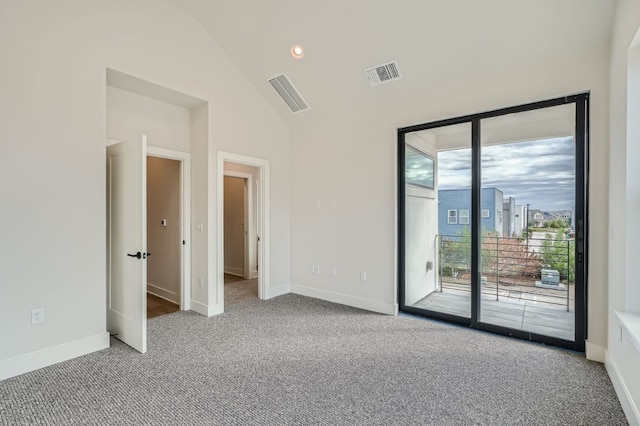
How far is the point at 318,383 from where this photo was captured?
2.53 m

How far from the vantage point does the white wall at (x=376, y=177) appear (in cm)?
293

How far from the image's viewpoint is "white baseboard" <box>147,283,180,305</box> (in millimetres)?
4781

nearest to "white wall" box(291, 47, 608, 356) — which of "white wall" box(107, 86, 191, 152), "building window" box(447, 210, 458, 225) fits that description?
"building window" box(447, 210, 458, 225)

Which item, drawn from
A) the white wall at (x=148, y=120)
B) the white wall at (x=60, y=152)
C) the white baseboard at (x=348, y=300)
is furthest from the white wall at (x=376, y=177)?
Answer: the white wall at (x=60, y=152)

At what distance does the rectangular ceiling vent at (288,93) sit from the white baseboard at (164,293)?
130 inches

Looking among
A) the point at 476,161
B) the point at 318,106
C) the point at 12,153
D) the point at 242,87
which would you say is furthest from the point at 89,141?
the point at 476,161

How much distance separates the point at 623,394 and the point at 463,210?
6.79 feet

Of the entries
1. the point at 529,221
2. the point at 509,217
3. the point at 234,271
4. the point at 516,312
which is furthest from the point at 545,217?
the point at 234,271

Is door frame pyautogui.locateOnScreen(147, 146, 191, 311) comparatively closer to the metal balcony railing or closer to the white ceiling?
the white ceiling

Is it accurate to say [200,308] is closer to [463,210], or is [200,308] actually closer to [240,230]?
[240,230]

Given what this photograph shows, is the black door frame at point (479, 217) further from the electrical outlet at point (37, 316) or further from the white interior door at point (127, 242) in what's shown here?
the electrical outlet at point (37, 316)

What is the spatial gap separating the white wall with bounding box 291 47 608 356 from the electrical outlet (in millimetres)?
3216

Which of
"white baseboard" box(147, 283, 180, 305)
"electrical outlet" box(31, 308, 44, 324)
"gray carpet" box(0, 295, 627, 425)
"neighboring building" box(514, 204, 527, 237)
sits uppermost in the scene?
"neighboring building" box(514, 204, 527, 237)

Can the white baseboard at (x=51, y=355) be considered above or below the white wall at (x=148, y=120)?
below
